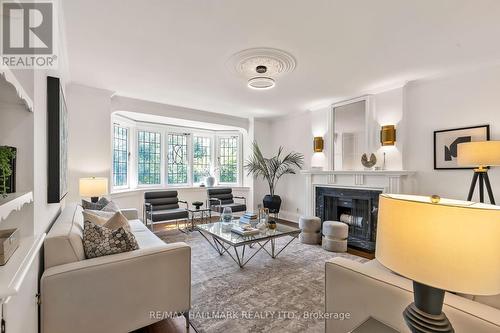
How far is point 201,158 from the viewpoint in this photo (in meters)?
6.52

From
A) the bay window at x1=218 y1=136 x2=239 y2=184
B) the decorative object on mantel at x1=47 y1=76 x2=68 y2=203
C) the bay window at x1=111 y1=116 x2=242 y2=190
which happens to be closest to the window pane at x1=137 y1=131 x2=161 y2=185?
the bay window at x1=111 y1=116 x2=242 y2=190

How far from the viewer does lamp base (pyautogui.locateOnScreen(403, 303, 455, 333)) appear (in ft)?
2.75

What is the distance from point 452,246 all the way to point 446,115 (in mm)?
3703

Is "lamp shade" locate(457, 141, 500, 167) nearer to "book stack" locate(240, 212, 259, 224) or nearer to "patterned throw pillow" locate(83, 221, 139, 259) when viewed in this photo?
"book stack" locate(240, 212, 259, 224)

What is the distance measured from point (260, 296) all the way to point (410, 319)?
1686 mm

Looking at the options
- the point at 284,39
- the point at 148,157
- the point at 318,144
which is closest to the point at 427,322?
the point at 284,39

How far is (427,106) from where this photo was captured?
3621 mm

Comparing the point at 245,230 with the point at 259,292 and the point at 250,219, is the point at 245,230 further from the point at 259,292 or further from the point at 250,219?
the point at 259,292

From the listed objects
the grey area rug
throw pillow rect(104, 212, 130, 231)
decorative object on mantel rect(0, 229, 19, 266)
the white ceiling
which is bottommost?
the grey area rug

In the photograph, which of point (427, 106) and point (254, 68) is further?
point (427, 106)

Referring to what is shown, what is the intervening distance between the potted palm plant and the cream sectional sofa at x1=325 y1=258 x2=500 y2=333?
4022 mm

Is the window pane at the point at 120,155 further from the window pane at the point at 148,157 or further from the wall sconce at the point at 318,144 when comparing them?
the wall sconce at the point at 318,144

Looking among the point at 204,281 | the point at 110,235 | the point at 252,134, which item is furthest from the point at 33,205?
the point at 252,134

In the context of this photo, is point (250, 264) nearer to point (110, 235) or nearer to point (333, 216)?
point (110, 235)
